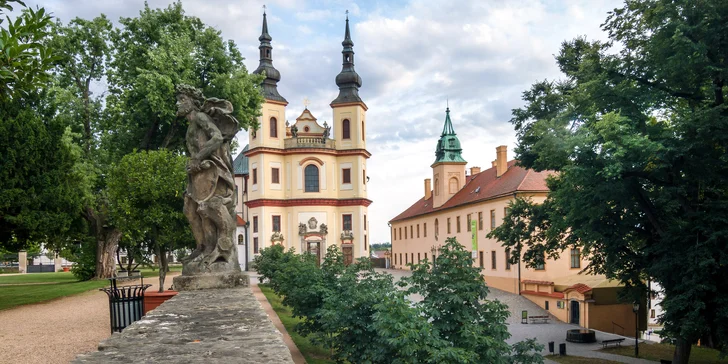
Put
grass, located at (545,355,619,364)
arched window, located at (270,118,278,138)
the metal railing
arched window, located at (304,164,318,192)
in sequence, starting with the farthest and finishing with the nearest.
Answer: the metal railing
arched window, located at (270,118,278,138)
arched window, located at (304,164,318,192)
grass, located at (545,355,619,364)

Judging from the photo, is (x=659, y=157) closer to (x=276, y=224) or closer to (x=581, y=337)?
(x=581, y=337)

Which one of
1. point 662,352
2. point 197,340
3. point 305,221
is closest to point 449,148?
point 305,221

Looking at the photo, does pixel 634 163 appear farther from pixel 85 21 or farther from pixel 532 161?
pixel 85 21

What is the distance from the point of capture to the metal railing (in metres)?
54.9

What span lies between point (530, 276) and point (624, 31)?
2196 cm

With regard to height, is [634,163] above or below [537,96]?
below

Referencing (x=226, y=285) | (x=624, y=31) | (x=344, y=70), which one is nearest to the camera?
(x=226, y=285)

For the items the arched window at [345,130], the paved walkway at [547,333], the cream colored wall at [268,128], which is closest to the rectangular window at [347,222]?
the arched window at [345,130]

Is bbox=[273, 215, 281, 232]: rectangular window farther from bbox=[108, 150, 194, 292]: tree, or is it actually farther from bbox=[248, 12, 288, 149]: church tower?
bbox=[108, 150, 194, 292]: tree

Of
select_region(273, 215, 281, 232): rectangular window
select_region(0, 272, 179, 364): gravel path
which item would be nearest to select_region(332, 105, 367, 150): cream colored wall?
select_region(273, 215, 281, 232): rectangular window

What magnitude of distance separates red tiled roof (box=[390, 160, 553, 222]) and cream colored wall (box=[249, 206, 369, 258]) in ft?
25.6

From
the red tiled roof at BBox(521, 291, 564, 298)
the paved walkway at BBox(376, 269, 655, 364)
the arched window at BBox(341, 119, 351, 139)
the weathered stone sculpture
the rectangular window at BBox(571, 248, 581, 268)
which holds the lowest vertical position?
the paved walkway at BBox(376, 269, 655, 364)

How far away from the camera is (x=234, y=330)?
4832mm

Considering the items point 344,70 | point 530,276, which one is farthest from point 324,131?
point 530,276
